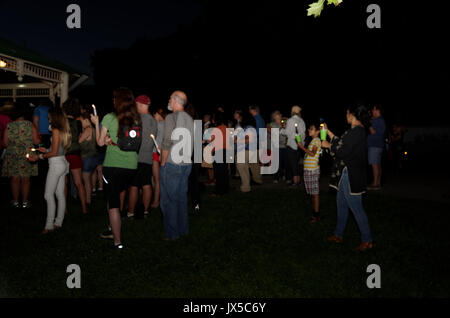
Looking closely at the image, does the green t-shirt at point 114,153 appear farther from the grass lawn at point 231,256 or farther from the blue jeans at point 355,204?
the blue jeans at point 355,204

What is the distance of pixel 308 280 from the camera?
4797mm

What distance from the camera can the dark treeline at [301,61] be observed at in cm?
2159

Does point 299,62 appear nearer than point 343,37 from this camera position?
No

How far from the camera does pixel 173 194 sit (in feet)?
20.1

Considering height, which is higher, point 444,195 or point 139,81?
point 139,81

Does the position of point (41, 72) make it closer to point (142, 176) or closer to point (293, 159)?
point (142, 176)

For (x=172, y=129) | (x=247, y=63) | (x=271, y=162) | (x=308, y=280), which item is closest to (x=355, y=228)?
(x=308, y=280)

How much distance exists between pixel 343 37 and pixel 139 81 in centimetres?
2125

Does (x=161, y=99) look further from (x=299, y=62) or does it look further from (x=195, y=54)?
(x=299, y=62)

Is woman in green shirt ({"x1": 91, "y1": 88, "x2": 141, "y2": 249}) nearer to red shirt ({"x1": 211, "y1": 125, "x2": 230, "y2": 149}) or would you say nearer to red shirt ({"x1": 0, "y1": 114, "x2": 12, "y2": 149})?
red shirt ({"x1": 211, "y1": 125, "x2": 230, "y2": 149})

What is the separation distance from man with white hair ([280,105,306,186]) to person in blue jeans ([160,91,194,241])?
4807mm

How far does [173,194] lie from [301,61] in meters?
22.8

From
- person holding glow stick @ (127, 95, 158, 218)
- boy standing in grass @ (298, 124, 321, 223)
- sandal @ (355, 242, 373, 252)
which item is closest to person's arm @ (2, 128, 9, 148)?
person holding glow stick @ (127, 95, 158, 218)
